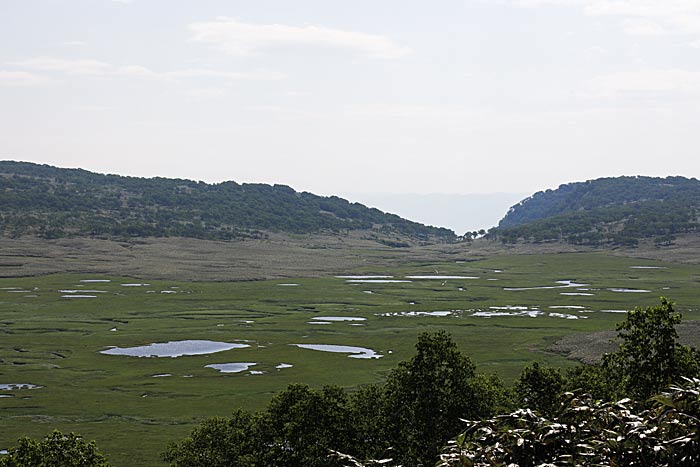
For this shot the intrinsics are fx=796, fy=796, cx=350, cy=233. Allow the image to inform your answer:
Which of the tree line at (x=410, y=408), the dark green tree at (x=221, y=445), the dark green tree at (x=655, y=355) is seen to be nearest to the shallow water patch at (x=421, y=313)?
the tree line at (x=410, y=408)

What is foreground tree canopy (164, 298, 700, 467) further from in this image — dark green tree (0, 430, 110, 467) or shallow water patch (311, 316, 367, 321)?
shallow water patch (311, 316, 367, 321)

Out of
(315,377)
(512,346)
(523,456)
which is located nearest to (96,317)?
(315,377)

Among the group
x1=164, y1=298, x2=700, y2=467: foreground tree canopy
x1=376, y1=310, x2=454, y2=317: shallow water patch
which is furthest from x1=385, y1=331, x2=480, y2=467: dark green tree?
x1=376, y1=310, x2=454, y2=317: shallow water patch

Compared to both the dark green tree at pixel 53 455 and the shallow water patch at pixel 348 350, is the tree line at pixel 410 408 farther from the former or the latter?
the shallow water patch at pixel 348 350

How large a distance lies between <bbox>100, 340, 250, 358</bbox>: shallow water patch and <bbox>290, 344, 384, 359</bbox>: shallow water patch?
30.5 feet

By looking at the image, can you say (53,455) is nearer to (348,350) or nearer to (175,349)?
(175,349)

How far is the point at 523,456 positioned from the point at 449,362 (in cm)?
3051

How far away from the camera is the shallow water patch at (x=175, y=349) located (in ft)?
344

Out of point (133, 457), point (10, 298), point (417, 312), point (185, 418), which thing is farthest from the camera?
point (10, 298)

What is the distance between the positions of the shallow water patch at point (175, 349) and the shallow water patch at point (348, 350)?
9.30 m

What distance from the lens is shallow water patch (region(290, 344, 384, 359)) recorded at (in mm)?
104375

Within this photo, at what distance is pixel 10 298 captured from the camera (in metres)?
159

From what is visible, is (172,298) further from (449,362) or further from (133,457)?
(449,362)

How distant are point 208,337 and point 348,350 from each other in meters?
23.2
